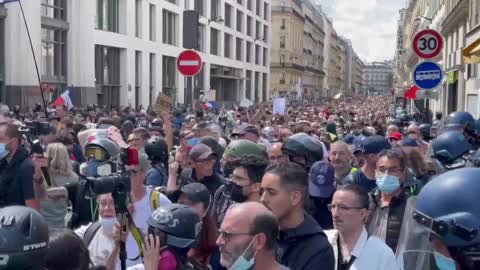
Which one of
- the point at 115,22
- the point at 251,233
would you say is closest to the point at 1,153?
the point at 251,233

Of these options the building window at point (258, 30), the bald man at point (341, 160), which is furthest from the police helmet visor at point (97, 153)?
the building window at point (258, 30)

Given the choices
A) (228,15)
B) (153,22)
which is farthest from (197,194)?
(228,15)

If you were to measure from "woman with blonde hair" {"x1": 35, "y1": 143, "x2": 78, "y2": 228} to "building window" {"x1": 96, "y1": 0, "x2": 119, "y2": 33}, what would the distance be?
29.3m

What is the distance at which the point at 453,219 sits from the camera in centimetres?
256

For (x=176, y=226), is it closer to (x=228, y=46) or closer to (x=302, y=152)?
(x=302, y=152)

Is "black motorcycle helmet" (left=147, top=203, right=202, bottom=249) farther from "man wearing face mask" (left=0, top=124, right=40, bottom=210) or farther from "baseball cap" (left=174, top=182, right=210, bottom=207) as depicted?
"man wearing face mask" (left=0, top=124, right=40, bottom=210)

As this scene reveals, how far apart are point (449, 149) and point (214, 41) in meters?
50.6

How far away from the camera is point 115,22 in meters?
38.0

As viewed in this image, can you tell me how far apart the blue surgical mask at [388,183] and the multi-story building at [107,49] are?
14.5 meters

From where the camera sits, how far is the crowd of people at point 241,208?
2.80 m

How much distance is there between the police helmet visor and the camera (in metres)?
4.49

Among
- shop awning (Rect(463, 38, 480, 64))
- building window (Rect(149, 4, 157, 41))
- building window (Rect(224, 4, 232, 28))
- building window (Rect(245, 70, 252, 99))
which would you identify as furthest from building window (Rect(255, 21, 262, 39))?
shop awning (Rect(463, 38, 480, 64))

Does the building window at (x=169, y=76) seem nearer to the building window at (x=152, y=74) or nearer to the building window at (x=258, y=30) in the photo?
the building window at (x=152, y=74)

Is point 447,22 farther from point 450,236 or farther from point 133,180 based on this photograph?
point 450,236
